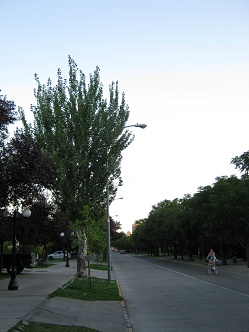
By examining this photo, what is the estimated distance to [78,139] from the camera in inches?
876

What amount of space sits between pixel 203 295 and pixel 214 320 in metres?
5.47

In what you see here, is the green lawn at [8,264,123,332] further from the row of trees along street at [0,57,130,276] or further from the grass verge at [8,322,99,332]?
the row of trees along street at [0,57,130,276]

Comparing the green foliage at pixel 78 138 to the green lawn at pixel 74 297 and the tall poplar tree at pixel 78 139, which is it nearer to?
the tall poplar tree at pixel 78 139

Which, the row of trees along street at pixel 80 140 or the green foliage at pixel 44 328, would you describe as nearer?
the green foliage at pixel 44 328

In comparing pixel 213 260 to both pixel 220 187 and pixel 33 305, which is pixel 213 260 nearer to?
pixel 220 187

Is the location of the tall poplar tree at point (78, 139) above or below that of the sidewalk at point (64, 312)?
above

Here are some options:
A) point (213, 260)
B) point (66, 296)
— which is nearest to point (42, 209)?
point (213, 260)

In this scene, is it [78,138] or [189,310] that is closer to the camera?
[189,310]

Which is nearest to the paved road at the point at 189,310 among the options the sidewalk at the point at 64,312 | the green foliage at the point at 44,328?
the sidewalk at the point at 64,312

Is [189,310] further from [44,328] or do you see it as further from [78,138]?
[78,138]

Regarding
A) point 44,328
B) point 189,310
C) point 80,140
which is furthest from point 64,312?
point 80,140

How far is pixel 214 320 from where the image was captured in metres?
9.78

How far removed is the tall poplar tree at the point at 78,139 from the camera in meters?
22.1

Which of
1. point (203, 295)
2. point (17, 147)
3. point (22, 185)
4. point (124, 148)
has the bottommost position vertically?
point (203, 295)
